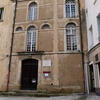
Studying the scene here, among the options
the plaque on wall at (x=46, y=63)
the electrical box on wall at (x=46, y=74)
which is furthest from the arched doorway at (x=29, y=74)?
the electrical box on wall at (x=46, y=74)

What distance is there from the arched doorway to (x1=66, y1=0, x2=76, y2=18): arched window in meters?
5.53

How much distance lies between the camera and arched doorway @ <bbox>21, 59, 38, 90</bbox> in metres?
12.4

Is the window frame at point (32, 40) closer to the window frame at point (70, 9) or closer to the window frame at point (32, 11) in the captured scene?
the window frame at point (32, 11)

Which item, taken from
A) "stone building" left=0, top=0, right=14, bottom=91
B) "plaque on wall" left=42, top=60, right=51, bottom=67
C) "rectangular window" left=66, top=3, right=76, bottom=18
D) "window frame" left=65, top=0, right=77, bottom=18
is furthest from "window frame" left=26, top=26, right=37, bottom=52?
"rectangular window" left=66, top=3, right=76, bottom=18

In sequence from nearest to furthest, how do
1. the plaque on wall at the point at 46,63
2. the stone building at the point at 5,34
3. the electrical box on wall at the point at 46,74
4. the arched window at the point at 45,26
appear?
the electrical box on wall at the point at 46,74 → the plaque on wall at the point at 46,63 → the stone building at the point at 5,34 → the arched window at the point at 45,26

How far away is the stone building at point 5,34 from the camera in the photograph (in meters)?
13.0

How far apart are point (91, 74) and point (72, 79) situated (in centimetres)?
160

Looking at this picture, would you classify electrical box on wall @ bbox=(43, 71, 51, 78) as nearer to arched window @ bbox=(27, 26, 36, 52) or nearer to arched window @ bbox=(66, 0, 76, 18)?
arched window @ bbox=(27, 26, 36, 52)

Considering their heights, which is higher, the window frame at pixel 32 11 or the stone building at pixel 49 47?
the window frame at pixel 32 11

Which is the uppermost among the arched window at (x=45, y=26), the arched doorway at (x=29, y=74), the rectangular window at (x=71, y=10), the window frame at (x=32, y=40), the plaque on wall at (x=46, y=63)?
the rectangular window at (x=71, y=10)

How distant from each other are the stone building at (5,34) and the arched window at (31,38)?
6.38ft

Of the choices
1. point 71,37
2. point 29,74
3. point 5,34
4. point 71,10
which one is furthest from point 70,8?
point 29,74

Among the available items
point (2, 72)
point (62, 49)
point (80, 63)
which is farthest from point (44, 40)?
point (2, 72)

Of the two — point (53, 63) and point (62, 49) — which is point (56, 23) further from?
point (53, 63)
